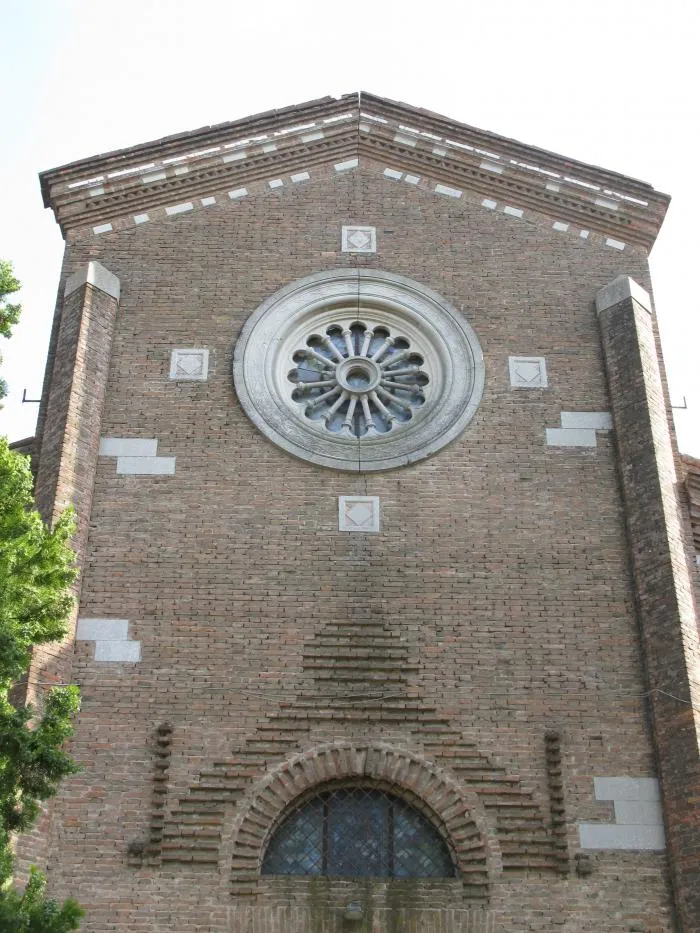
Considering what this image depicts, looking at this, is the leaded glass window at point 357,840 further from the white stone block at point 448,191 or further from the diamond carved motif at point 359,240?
the white stone block at point 448,191

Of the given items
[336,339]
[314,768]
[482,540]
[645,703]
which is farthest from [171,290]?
[645,703]

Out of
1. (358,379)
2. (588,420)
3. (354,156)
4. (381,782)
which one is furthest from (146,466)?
(354,156)

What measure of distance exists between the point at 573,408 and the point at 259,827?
5.95m

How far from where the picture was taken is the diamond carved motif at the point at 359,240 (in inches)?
→ 640

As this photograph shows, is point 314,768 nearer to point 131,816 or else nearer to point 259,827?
point 259,827

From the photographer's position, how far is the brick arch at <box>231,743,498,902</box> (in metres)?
12.0

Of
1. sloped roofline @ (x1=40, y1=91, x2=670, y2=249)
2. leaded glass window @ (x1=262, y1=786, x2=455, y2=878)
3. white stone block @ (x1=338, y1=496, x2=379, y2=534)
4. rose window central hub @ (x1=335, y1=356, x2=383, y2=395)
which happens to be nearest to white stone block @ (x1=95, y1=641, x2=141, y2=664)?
leaded glass window @ (x1=262, y1=786, x2=455, y2=878)

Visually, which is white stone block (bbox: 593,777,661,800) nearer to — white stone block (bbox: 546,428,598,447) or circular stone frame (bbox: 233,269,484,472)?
white stone block (bbox: 546,428,598,447)

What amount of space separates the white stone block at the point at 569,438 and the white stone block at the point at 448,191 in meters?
3.86

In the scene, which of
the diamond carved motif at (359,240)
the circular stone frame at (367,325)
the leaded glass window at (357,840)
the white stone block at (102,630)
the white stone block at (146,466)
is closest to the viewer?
the leaded glass window at (357,840)

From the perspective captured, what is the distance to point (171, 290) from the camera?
15.8 metres

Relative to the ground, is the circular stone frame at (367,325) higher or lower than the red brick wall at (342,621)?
higher

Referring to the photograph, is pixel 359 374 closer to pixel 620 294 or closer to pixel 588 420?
pixel 588 420

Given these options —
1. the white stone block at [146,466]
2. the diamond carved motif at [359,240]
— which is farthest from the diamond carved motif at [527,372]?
the white stone block at [146,466]
